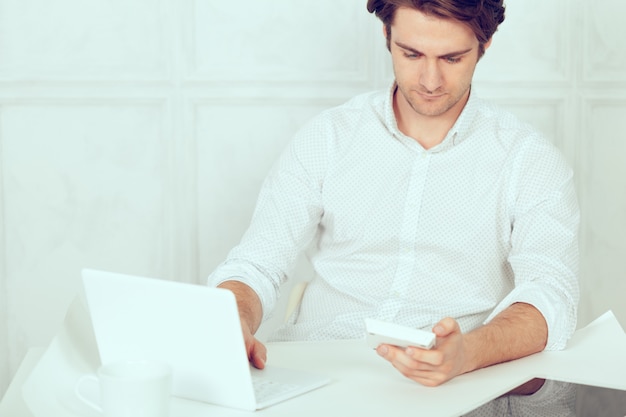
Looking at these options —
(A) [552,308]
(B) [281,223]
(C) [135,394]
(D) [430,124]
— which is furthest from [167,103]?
(C) [135,394]

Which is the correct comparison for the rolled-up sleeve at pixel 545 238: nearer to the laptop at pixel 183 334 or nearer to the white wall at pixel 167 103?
the laptop at pixel 183 334

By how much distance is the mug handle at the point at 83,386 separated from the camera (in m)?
1.13

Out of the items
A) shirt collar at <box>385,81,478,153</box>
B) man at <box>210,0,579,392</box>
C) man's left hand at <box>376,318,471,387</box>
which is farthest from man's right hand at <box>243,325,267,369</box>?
shirt collar at <box>385,81,478,153</box>

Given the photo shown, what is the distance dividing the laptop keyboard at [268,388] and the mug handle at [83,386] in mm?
203

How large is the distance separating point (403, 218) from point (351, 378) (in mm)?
677

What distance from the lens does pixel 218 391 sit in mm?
1141

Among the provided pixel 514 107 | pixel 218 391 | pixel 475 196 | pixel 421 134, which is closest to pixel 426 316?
pixel 475 196

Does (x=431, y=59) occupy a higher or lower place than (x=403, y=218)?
higher

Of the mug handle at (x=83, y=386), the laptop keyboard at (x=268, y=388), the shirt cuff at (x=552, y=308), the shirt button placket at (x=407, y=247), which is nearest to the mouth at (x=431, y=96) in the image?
the shirt button placket at (x=407, y=247)

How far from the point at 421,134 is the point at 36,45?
112 centimetres

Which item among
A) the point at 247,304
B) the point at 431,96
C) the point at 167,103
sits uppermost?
the point at 431,96

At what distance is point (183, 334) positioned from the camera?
1.13 metres

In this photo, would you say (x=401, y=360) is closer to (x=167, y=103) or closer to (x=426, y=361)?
(x=426, y=361)

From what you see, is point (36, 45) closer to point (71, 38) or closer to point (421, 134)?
point (71, 38)
